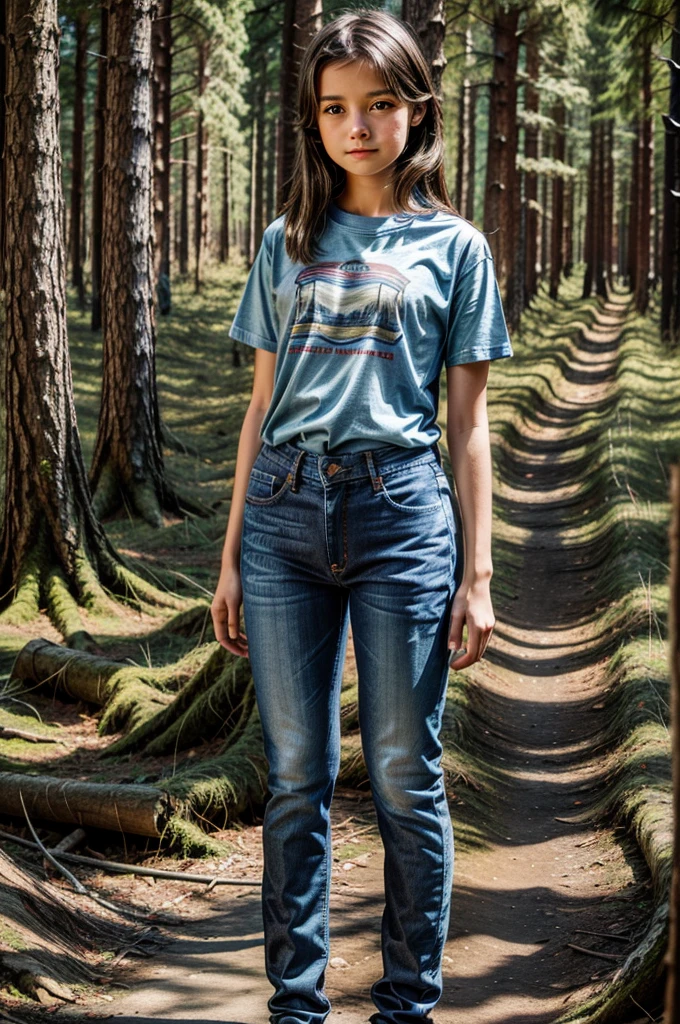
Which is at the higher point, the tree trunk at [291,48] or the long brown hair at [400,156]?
the tree trunk at [291,48]

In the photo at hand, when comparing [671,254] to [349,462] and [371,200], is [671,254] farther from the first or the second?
[349,462]

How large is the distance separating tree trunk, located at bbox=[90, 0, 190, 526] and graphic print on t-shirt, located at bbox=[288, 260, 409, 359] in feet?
28.5

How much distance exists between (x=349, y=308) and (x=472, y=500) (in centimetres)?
52

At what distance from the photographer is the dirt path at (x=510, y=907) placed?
332cm

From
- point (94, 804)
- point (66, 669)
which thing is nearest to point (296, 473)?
point (94, 804)

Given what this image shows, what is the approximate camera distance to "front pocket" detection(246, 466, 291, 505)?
257cm

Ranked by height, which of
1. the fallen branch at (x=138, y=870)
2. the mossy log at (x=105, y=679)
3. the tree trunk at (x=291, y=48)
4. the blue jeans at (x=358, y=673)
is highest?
the tree trunk at (x=291, y=48)

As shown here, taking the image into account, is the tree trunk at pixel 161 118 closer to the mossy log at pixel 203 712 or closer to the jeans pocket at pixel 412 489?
the mossy log at pixel 203 712

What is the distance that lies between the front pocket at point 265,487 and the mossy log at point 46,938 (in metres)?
1.53

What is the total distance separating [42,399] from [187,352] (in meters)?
17.4

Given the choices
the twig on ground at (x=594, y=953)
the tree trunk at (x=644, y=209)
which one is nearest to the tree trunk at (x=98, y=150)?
the tree trunk at (x=644, y=209)

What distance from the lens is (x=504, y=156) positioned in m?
24.8

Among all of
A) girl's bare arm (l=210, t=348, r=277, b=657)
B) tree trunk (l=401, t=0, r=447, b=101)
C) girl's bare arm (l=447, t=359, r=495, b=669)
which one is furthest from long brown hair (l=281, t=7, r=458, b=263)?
tree trunk (l=401, t=0, r=447, b=101)

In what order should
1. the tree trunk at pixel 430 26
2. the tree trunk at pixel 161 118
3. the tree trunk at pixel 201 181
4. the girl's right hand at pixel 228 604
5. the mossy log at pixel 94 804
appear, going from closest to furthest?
the girl's right hand at pixel 228 604
the mossy log at pixel 94 804
the tree trunk at pixel 430 26
the tree trunk at pixel 161 118
the tree trunk at pixel 201 181
